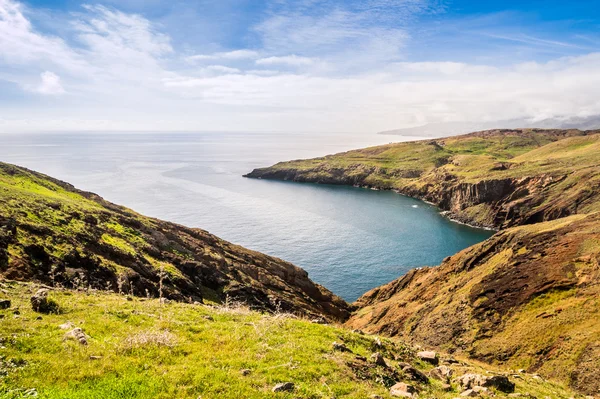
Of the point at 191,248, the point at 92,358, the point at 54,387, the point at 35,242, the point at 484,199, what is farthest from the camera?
the point at 484,199

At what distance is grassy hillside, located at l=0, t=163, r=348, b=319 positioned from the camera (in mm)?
33156

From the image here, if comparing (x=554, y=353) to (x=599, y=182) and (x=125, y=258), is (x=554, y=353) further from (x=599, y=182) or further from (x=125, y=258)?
(x=599, y=182)

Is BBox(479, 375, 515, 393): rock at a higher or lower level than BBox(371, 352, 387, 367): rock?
lower

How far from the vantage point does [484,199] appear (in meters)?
161

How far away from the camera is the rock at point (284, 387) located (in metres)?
13.3

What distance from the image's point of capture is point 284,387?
1344cm

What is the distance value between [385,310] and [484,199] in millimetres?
122288

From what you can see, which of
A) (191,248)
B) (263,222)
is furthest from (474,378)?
(263,222)

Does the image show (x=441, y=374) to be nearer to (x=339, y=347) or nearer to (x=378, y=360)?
(x=378, y=360)

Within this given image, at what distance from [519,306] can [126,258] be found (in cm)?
4821

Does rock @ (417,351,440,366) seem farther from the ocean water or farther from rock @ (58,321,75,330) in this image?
the ocean water

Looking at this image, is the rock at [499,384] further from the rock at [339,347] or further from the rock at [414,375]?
the rock at [339,347]

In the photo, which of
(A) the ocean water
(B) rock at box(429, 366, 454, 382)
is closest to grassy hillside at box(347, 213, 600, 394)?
(B) rock at box(429, 366, 454, 382)

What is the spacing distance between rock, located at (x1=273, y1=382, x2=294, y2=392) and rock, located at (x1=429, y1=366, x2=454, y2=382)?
936 cm
